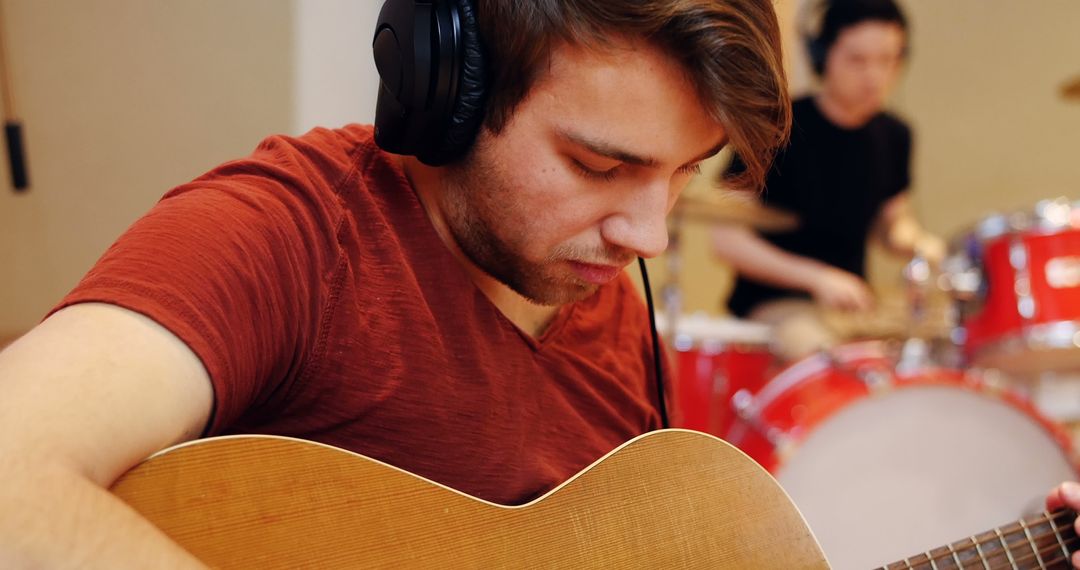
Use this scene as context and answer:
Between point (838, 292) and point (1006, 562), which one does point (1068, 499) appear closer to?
point (1006, 562)

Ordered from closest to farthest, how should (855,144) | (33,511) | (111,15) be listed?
(33,511)
(111,15)
(855,144)

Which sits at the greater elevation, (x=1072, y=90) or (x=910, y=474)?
(x=1072, y=90)

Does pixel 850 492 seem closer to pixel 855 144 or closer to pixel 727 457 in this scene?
pixel 727 457

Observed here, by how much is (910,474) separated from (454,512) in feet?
4.55

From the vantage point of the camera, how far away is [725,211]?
2.26 m

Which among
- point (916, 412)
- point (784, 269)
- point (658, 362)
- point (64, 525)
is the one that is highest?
point (64, 525)

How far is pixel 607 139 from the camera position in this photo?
81 centimetres

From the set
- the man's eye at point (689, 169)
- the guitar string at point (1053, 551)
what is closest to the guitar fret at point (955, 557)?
the guitar string at point (1053, 551)

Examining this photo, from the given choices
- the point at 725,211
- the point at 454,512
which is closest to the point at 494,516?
the point at 454,512

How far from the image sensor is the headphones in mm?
798

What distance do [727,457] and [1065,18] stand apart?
3.44 m

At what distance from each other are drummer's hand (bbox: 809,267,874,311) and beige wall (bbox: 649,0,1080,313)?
1.25 m

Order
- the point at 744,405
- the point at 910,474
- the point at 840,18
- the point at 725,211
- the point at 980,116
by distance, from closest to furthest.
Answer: the point at 910,474
the point at 744,405
the point at 725,211
the point at 840,18
the point at 980,116

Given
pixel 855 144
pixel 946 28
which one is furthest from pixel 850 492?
pixel 946 28
